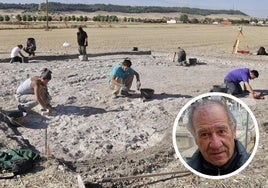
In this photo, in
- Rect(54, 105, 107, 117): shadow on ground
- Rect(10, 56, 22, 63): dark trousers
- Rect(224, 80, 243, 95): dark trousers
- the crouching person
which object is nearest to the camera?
the crouching person

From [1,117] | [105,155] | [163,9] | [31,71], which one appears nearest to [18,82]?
[31,71]

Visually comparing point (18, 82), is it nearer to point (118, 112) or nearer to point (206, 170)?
point (118, 112)

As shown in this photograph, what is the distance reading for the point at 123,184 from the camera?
5.11 metres

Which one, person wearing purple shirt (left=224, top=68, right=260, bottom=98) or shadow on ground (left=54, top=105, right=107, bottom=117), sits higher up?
person wearing purple shirt (left=224, top=68, right=260, bottom=98)

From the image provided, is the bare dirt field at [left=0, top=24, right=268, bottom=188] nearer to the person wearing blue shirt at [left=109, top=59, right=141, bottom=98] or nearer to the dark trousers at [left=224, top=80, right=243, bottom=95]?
the person wearing blue shirt at [left=109, top=59, right=141, bottom=98]

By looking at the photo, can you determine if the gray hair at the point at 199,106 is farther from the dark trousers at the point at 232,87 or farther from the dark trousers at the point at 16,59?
the dark trousers at the point at 16,59

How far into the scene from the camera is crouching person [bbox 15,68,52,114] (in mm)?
7927

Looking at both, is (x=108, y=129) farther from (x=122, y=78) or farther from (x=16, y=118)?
(x=122, y=78)

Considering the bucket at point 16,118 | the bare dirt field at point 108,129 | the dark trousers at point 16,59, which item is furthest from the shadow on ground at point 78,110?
the dark trousers at point 16,59

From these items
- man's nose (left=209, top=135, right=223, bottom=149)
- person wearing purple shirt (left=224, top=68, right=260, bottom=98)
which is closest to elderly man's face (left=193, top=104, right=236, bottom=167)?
man's nose (left=209, top=135, right=223, bottom=149)

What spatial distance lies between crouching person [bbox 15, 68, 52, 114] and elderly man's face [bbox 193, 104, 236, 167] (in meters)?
6.53

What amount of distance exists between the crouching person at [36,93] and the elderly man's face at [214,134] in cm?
653

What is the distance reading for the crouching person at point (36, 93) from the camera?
7.93m

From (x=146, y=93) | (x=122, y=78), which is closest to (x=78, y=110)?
(x=122, y=78)
